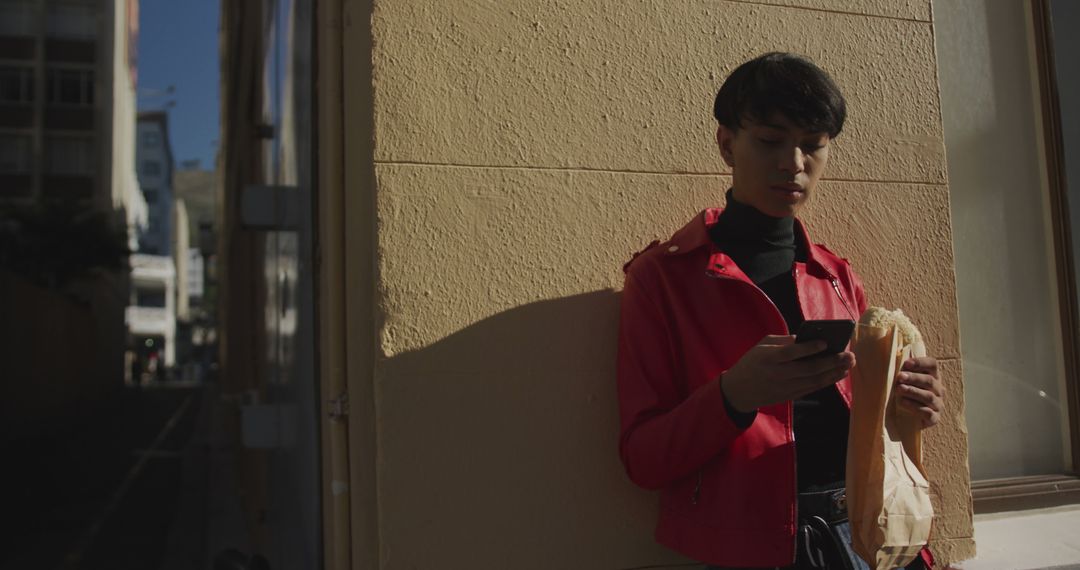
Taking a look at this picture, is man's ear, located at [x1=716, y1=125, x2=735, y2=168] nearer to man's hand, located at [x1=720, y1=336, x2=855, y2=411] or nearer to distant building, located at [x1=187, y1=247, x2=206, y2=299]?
man's hand, located at [x1=720, y1=336, x2=855, y2=411]

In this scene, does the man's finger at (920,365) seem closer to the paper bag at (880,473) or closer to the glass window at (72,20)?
the paper bag at (880,473)

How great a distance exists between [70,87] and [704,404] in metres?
41.1

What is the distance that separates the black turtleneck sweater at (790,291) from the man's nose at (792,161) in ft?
0.45

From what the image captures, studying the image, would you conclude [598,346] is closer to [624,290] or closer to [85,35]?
[624,290]

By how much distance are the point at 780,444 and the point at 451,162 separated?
108 centimetres

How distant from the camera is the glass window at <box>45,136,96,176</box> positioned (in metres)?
35.8

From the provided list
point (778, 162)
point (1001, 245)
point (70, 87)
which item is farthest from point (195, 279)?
point (778, 162)

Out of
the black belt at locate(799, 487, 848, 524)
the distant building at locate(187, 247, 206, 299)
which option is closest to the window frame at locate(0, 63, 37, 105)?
the black belt at locate(799, 487, 848, 524)

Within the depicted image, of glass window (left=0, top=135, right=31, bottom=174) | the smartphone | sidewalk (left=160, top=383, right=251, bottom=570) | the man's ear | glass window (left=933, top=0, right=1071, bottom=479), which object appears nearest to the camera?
the smartphone

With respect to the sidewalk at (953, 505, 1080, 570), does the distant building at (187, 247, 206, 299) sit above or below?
above

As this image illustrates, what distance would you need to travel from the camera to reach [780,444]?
1.97 metres

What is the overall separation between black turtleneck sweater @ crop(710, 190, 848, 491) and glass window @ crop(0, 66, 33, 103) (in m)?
40.0

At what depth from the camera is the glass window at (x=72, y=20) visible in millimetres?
36562

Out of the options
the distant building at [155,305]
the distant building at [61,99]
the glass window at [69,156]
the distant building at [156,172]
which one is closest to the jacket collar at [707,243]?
the distant building at [61,99]
